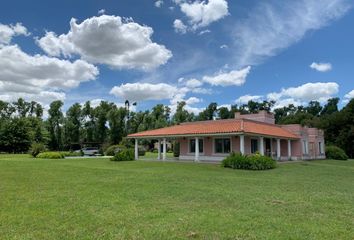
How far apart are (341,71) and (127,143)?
30.1 metres

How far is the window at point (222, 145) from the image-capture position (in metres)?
26.2

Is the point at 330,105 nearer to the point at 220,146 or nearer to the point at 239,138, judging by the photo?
the point at 220,146

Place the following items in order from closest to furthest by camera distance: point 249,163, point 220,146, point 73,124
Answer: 1. point 249,163
2. point 220,146
3. point 73,124

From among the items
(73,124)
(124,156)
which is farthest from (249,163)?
(73,124)

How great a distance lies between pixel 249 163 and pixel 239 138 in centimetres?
632

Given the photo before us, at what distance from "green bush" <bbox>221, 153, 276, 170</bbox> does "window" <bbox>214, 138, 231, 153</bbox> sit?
5779 millimetres

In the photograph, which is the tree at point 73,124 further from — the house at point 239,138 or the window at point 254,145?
the window at point 254,145

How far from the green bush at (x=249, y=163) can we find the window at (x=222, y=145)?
5.78m

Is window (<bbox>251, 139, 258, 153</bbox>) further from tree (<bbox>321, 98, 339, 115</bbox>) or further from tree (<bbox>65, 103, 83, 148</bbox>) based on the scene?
tree (<bbox>321, 98, 339, 115</bbox>)

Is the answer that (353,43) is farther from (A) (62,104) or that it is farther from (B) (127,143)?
(A) (62,104)

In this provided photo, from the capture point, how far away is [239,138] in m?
25.3

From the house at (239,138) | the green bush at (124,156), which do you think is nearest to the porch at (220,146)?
the house at (239,138)

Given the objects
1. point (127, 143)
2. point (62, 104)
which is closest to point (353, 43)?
point (127, 143)

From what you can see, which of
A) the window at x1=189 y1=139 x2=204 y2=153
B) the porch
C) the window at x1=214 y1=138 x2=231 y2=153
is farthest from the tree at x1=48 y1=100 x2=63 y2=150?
the window at x1=214 y1=138 x2=231 y2=153
